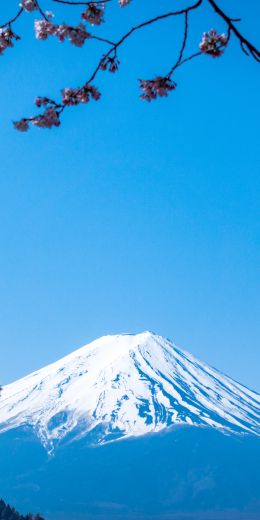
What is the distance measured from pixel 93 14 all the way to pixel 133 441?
14393cm

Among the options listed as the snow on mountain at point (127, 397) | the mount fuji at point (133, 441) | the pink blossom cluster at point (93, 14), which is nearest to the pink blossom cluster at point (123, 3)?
the pink blossom cluster at point (93, 14)

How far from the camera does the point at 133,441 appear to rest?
142250mm

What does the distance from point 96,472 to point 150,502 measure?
1248 cm

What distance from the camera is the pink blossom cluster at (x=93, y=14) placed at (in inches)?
140

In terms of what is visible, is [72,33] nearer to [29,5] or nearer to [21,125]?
[29,5]

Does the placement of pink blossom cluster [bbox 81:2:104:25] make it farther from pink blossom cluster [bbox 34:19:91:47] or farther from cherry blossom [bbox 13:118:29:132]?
cherry blossom [bbox 13:118:29:132]

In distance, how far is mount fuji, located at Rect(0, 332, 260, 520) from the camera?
427 ft

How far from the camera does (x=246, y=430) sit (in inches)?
5758

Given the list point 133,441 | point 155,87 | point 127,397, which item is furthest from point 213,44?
point 127,397

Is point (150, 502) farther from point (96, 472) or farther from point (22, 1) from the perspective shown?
point (22, 1)

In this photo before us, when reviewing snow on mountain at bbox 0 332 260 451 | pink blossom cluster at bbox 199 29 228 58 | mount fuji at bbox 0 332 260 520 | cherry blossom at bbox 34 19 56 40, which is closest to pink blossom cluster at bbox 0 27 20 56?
cherry blossom at bbox 34 19 56 40

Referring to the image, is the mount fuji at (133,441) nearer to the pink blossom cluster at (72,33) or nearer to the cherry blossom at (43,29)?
the cherry blossom at (43,29)

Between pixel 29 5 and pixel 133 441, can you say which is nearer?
pixel 29 5

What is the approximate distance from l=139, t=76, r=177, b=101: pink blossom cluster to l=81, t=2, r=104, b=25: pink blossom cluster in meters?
0.38
